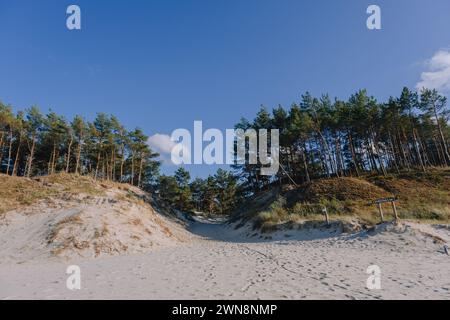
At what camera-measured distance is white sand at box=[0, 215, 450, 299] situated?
207 inches

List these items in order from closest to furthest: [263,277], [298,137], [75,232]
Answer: [263,277], [75,232], [298,137]

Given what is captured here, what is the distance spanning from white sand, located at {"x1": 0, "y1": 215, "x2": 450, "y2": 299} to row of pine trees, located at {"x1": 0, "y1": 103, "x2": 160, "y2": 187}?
2908 centimetres

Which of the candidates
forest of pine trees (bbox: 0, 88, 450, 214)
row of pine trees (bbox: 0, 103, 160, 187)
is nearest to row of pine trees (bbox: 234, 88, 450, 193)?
forest of pine trees (bbox: 0, 88, 450, 214)

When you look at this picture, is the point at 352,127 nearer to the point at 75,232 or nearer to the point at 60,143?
the point at 75,232

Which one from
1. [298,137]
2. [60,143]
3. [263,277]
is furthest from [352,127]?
[60,143]

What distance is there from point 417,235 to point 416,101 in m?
32.2

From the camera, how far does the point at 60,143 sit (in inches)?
1515

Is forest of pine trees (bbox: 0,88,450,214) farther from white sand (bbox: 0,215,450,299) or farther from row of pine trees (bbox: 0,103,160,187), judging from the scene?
white sand (bbox: 0,215,450,299)

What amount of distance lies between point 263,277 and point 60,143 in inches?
1697

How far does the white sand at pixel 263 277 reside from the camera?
5.25 m

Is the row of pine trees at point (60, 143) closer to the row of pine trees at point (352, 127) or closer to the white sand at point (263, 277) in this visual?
the row of pine trees at point (352, 127)

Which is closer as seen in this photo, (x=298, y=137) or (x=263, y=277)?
(x=263, y=277)
